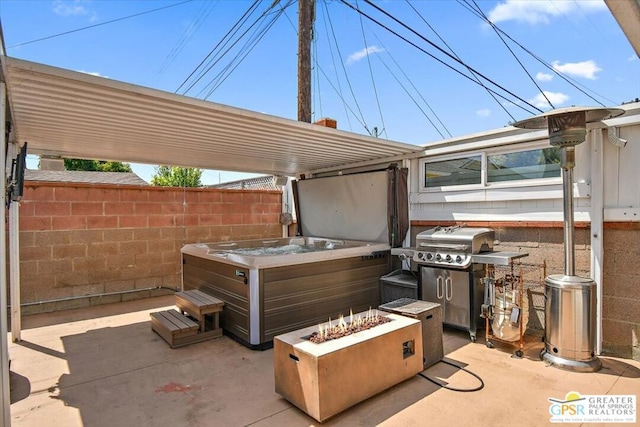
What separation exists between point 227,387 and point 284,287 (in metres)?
1.23

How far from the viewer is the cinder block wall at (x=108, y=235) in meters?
5.13

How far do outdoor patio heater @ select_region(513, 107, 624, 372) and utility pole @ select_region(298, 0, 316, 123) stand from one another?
359 cm

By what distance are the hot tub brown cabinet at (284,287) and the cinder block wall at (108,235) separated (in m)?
1.50

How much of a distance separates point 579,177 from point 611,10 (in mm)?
2374

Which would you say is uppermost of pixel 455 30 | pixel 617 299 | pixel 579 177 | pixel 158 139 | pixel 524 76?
pixel 455 30

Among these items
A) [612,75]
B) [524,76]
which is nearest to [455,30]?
[524,76]

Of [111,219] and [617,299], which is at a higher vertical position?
[111,219]

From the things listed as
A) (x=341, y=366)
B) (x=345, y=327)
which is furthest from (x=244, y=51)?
(x=341, y=366)

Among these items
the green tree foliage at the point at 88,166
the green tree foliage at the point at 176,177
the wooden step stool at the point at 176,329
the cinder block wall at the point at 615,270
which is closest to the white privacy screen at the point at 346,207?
the cinder block wall at the point at 615,270

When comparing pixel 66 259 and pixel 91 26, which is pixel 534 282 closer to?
pixel 66 259

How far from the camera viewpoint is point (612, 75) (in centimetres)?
795

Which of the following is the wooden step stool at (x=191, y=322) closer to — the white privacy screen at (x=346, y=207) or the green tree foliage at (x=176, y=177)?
the white privacy screen at (x=346, y=207)

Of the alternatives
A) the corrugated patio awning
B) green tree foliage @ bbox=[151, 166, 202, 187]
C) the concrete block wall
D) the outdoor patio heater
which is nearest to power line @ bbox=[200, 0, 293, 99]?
the corrugated patio awning

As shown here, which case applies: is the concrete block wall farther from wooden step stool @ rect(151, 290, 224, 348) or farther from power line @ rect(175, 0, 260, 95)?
power line @ rect(175, 0, 260, 95)
